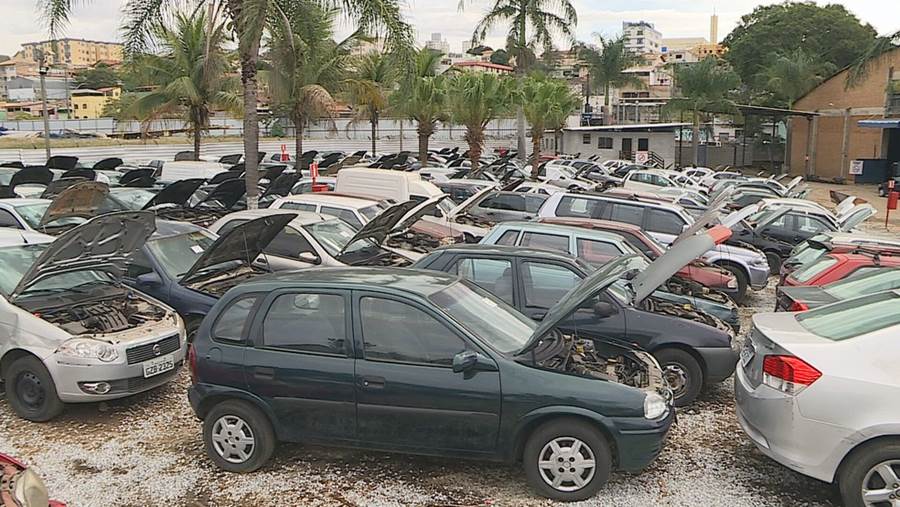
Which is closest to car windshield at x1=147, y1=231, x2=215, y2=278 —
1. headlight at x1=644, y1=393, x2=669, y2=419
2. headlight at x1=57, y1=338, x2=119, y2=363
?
headlight at x1=57, y1=338, x2=119, y2=363

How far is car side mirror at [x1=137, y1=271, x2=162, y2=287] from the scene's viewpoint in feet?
28.1

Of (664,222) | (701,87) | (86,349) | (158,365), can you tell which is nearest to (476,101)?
(664,222)

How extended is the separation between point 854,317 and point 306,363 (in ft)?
13.1

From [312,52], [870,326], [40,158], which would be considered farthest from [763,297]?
[40,158]

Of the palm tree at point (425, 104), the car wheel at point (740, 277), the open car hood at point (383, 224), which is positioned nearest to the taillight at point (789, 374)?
the open car hood at point (383, 224)

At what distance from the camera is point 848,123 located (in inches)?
1647

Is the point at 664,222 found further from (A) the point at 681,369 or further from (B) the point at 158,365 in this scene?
(B) the point at 158,365

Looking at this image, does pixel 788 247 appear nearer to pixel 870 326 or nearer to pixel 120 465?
pixel 870 326

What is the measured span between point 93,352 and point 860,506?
5982 millimetres

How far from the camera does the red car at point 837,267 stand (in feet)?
29.9

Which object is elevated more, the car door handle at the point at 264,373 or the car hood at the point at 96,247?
the car hood at the point at 96,247

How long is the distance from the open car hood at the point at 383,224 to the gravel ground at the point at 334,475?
3.92 meters

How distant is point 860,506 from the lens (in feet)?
15.9

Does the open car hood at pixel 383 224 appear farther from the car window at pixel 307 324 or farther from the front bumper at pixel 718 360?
the front bumper at pixel 718 360
